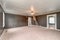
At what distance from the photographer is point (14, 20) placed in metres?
→ 8.84

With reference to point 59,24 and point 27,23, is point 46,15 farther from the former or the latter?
point 27,23

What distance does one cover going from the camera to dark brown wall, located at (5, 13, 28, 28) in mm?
7910

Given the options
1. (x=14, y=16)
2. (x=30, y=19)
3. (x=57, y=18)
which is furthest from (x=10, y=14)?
(x=57, y=18)

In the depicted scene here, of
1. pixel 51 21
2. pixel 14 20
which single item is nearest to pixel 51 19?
pixel 51 21

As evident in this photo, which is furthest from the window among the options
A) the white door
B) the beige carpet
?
the beige carpet

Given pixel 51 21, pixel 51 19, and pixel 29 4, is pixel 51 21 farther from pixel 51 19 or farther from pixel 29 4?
pixel 29 4

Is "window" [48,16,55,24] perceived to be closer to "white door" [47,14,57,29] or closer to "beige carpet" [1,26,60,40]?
"white door" [47,14,57,29]

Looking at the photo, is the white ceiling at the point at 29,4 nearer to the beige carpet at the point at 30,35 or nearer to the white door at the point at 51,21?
the white door at the point at 51,21

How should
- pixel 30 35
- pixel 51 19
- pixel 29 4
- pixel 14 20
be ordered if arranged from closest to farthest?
pixel 30 35 < pixel 29 4 < pixel 51 19 < pixel 14 20

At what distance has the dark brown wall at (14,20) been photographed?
311 inches

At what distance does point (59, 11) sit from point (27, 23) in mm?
5811

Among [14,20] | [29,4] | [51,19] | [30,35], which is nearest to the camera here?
[30,35]

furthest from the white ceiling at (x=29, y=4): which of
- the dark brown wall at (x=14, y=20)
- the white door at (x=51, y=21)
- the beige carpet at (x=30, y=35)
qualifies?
the dark brown wall at (x=14, y=20)

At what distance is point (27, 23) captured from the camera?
36.0ft
